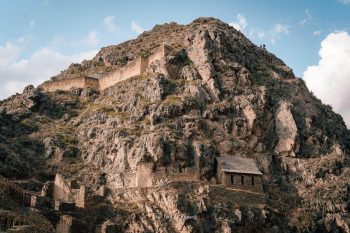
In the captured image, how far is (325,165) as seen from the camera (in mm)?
53188

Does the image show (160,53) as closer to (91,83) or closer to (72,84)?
(91,83)

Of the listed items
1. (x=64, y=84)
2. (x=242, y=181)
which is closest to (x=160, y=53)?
(x=64, y=84)

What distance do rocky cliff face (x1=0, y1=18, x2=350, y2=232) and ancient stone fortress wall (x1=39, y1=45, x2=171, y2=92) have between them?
1320 millimetres

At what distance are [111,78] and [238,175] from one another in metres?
22.5

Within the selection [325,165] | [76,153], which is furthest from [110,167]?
[325,165]

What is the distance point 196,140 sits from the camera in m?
50.6

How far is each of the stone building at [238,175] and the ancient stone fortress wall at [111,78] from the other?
660 inches

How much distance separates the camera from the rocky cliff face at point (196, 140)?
149 ft

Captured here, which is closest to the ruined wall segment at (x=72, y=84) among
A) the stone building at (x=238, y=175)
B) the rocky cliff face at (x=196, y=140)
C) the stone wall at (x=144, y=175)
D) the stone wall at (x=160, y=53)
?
the rocky cliff face at (x=196, y=140)

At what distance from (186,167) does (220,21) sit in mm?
30200

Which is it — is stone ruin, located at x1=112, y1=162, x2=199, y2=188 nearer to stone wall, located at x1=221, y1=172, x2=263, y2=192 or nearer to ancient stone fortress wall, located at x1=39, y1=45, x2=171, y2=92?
stone wall, located at x1=221, y1=172, x2=263, y2=192

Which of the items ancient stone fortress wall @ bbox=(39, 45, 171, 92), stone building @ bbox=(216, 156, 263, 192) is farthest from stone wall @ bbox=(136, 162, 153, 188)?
ancient stone fortress wall @ bbox=(39, 45, 171, 92)

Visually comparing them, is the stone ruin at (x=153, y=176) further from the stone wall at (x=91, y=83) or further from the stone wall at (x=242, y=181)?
the stone wall at (x=91, y=83)

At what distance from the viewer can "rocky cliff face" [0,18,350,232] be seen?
45.3 m
